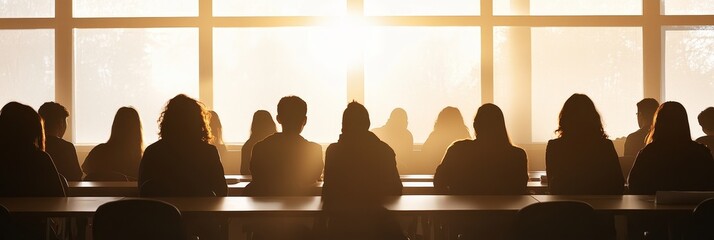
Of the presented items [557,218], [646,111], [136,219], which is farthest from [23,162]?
[646,111]

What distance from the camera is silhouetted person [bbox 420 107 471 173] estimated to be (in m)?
7.32

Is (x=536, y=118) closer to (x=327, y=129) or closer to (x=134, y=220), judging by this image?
(x=327, y=129)

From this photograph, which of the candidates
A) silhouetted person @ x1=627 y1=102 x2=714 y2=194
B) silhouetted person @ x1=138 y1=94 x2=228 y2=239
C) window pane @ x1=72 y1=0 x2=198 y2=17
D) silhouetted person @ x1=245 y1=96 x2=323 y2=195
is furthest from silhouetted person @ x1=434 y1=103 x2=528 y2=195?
window pane @ x1=72 y1=0 x2=198 y2=17

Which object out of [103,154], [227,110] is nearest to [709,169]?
[103,154]

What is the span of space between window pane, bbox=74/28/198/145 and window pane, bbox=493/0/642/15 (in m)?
3.79

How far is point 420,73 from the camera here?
33.9 ft

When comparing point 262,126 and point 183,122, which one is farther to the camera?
point 262,126

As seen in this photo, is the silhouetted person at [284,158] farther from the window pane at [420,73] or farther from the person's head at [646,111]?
the window pane at [420,73]

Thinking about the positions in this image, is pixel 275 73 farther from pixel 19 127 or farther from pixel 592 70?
pixel 19 127

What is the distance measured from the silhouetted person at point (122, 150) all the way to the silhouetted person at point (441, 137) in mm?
2577

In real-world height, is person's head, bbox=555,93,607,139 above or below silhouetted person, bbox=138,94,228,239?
above

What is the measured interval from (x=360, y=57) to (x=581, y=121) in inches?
226

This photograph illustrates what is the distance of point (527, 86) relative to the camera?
33.6ft

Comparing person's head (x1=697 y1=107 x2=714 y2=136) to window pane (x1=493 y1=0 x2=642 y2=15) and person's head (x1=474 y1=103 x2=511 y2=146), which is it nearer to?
person's head (x1=474 y1=103 x2=511 y2=146)
